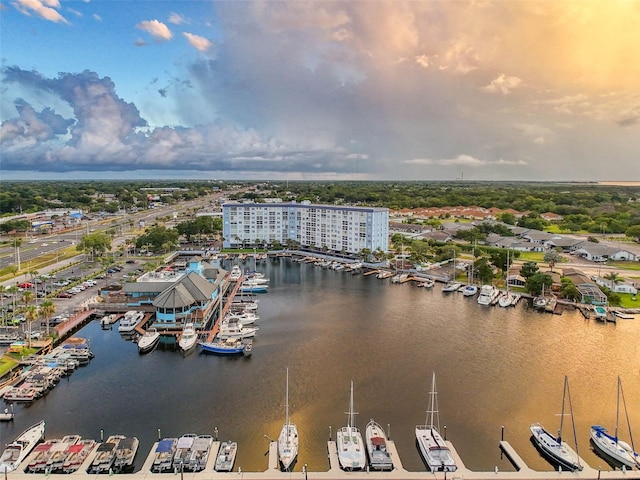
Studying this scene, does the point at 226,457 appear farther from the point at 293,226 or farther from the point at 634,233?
the point at 634,233

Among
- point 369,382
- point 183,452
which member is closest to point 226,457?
point 183,452

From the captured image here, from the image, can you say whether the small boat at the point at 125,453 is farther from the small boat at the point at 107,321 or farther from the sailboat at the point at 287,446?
the small boat at the point at 107,321

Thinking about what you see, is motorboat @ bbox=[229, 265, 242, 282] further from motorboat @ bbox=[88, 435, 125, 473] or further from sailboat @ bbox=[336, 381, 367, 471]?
sailboat @ bbox=[336, 381, 367, 471]

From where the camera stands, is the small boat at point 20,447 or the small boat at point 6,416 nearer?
the small boat at point 20,447

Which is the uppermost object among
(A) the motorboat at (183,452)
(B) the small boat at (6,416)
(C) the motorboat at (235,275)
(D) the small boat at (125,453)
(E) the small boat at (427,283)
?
(C) the motorboat at (235,275)

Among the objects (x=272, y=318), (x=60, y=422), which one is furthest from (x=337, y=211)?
Answer: (x=60, y=422)

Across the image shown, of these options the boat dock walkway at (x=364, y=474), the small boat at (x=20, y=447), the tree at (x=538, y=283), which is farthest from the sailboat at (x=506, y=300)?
the small boat at (x=20, y=447)
